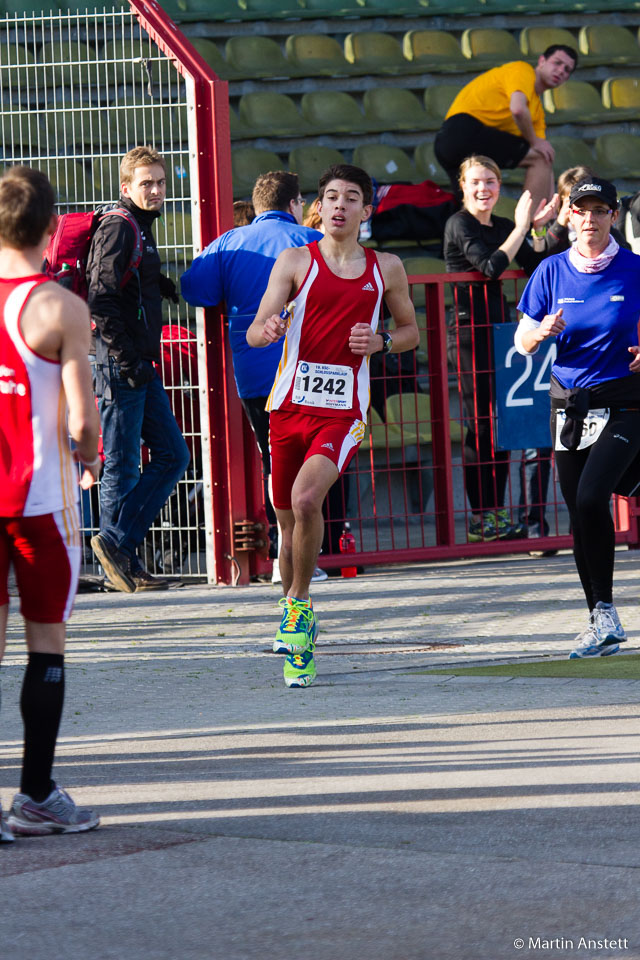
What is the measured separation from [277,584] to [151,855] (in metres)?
5.55

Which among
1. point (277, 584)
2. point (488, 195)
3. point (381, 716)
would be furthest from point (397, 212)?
point (381, 716)

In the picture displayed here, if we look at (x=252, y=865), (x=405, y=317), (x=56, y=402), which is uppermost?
(x=405, y=317)

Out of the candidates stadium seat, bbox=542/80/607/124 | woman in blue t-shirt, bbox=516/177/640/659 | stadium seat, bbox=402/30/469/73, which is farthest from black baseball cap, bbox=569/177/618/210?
stadium seat, bbox=402/30/469/73

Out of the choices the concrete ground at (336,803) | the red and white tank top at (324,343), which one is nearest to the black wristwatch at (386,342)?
the red and white tank top at (324,343)

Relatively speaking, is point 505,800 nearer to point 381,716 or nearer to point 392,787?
point 392,787

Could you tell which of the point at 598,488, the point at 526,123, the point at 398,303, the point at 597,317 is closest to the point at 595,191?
the point at 597,317

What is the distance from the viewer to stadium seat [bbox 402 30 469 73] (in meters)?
16.2

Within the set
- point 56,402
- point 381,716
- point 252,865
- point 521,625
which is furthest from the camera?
point 521,625

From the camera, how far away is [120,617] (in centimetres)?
834

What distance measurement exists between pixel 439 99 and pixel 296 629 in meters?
10.5

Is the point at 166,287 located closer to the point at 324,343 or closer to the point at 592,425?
the point at 324,343

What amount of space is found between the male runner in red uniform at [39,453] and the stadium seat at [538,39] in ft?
43.1

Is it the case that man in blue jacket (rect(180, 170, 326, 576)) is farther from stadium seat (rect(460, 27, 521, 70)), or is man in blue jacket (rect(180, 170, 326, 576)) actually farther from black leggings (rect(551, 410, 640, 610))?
stadium seat (rect(460, 27, 521, 70))

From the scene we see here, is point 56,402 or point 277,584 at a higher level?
point 56,402
